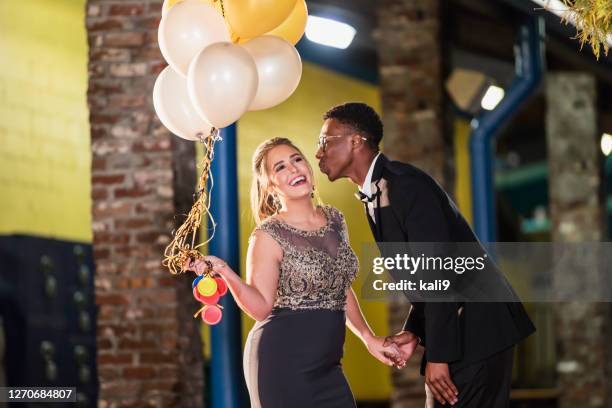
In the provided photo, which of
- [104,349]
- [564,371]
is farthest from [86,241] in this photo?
[564,371]

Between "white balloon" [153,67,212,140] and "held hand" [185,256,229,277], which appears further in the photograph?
"white balloon" [153,67,212,140]

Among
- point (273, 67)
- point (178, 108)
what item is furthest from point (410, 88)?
point (178, 108)

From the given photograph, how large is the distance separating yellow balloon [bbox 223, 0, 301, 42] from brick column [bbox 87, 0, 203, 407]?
94 cm

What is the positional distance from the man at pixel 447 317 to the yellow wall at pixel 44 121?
270 cm

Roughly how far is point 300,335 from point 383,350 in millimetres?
306

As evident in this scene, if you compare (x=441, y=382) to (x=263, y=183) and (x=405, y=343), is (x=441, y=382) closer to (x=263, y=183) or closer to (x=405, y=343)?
(x=405, y=343)

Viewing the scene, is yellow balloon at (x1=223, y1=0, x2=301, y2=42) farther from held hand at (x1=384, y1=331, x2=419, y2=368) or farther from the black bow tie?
held hand at (x1=384, y1=331, x2=419, y2=368)

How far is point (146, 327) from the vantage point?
4480 millimetres

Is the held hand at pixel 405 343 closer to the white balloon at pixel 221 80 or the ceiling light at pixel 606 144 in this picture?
the white balloon at pixel 221 80

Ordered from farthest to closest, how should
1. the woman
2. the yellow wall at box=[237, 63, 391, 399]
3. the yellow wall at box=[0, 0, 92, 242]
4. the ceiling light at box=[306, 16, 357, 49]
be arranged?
the yellow wall at box=[237, 63, 391, 399]
the ceiling light at box=[306, 16, 357, 49]
the yellow wall at box=[0, 0, 92, 242]
the woman

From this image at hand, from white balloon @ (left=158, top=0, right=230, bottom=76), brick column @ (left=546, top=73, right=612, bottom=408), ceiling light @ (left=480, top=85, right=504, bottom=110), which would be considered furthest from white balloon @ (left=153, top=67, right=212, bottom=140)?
brick column @ (left=546, top=73, right=612, bottom=408)

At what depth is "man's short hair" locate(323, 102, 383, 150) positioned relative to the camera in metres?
3.46

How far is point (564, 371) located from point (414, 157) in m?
3.55

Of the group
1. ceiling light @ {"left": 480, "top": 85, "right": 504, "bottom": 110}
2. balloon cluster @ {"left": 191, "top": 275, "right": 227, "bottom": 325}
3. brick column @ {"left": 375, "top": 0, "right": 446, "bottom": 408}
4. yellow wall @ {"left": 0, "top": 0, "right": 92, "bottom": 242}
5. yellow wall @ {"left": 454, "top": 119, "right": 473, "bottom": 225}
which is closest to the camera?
balloon cluster @ {"left": 191, "top": 275, "right": 227, "bottom": 325}
